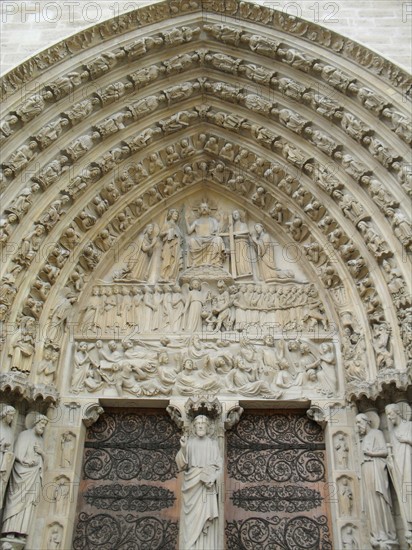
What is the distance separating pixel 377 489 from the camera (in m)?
5.43

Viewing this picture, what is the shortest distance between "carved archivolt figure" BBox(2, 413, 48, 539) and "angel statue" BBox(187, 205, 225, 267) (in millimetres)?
2665

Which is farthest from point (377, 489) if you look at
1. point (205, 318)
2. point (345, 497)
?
point (205, 318)

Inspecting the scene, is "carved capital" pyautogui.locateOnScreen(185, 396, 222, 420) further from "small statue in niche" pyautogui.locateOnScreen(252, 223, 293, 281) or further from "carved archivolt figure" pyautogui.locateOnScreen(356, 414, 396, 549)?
"small statue in niche" pyautogui.locateOnScreen(252, 223, 293, 281)

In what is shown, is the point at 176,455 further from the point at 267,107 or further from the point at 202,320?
the point at 267,107

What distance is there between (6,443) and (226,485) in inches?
87.3

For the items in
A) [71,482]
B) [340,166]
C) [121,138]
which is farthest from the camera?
[121,138]

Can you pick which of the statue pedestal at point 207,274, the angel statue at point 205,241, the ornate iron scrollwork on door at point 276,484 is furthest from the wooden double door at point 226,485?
the angel statue at point 205,241

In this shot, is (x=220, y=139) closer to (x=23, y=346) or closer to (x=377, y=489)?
(x=23, y=346)

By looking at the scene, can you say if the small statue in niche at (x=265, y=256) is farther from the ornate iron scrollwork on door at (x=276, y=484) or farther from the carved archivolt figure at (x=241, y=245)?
the ornate iron scrollwork on door at (x=276, y=484)

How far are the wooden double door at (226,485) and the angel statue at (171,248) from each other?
1.67 metres

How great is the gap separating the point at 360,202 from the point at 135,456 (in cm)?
364

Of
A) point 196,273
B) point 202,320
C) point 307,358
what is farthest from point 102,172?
point 307,358

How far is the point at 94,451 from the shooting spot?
253 inches

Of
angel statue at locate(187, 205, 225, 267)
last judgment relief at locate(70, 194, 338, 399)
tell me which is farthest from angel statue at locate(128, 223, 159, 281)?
angel statue at locate(187, 205, 225, 267)
